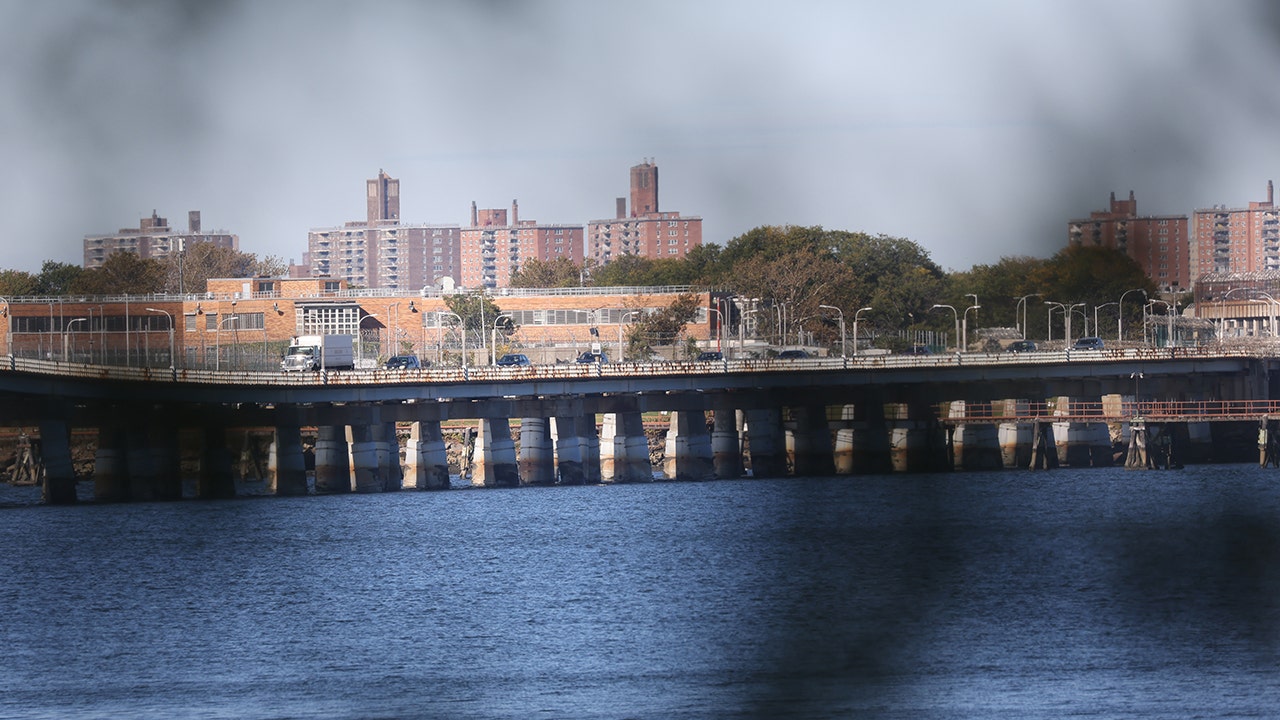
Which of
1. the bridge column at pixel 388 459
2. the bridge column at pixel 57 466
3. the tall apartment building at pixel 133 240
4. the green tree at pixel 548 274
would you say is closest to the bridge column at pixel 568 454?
the bridge column at pixel 388 459

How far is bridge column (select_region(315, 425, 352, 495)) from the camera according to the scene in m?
74.4

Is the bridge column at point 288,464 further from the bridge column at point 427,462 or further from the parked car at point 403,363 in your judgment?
the parked car at point 403,363

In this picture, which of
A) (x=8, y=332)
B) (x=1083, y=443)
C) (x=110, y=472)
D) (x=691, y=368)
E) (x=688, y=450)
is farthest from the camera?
(x=1083, y=443)

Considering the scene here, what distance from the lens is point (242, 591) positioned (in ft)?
140

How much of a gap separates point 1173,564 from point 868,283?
292 ft

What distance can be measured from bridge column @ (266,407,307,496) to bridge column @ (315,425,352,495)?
2103 millimetres

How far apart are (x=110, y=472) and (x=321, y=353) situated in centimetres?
1907

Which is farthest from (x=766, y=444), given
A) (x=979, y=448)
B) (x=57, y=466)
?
(x=57, y=466)

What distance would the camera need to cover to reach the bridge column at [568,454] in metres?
80.0

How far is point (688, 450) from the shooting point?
265 feet

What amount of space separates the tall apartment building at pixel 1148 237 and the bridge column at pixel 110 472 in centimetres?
5932

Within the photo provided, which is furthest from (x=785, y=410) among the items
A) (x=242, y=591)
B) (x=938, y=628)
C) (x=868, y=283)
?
(x=938, y=628)

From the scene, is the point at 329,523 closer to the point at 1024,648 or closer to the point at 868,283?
the point at 1024,648

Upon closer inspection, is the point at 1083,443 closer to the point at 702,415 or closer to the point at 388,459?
the point at 702,415
